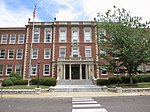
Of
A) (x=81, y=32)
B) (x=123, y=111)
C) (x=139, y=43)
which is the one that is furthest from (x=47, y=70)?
(x=123, y=111)

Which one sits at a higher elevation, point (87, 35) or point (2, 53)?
point (87, 35)

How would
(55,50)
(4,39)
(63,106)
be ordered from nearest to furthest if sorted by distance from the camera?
(63,106), (55,50), (4,39)

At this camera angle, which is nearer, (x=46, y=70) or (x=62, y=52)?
(x=46, y=70)

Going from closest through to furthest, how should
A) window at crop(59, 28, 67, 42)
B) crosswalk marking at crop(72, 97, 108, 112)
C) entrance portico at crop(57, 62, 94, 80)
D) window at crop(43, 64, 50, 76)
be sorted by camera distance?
crosswalk marking at crop(72, 97, 108, 112), entrance portico at crop(57, 62, 94, 80), window at crop(43, 64, 50, 76), window at crop(59, 28, 67, 42)

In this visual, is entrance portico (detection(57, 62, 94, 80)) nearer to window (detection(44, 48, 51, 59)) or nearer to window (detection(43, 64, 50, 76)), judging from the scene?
window (detection(43, 64, 50, 76))

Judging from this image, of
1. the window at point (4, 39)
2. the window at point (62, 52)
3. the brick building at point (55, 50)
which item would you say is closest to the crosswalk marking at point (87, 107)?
the brick building at point (55, 50)

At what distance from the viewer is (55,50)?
3531 cm

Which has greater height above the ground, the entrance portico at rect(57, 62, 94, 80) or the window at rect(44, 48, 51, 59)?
the window at rect(44, 48, 51, 59)

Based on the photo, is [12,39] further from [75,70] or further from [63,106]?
[63,106]

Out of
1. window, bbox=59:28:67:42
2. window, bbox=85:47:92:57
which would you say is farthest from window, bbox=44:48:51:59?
window, bbox=85:47:92:57

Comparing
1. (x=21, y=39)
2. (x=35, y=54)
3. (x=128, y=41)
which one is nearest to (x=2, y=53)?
(x=21, y=39)

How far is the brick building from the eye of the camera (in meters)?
33.9

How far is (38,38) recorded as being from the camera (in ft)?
120

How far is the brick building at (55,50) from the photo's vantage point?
111ft
